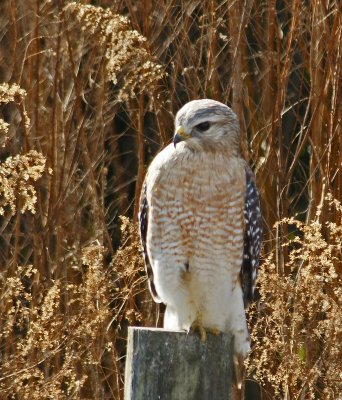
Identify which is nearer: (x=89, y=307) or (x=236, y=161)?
(x=236, y=161)

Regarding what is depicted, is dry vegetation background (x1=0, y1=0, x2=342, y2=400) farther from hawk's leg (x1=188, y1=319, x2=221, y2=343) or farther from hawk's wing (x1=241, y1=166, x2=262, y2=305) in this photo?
hawk's leg (x1=188, y1=319, x2=221, y2=343)

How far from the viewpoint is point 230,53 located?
6.50 meters

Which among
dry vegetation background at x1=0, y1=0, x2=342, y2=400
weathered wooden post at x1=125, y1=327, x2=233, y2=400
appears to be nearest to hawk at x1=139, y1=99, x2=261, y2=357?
dry vegetation background at x1=0, y1=0, x2=342, y2=400

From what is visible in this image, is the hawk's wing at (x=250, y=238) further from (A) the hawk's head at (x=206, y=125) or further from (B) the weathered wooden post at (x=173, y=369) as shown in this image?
(B) the weathered wooden post at (x=173, y=369)

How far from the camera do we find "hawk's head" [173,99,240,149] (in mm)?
4426

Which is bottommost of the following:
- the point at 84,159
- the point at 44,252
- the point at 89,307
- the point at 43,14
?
the point at 89,307

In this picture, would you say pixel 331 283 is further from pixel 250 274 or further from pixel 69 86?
pixel 69 86

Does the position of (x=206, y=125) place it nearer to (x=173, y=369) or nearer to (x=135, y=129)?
(x=173, y=369)

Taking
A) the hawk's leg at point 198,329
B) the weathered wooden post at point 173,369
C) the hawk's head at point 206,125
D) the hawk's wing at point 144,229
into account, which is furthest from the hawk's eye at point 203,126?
the weathered wooden post at point 173,369

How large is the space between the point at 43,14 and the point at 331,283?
102 inches

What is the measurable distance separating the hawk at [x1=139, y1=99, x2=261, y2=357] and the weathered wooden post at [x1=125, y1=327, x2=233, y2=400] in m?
1.11

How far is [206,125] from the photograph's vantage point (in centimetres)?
455

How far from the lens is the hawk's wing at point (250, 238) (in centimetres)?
472

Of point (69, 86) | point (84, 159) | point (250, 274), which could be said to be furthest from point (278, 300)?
point (69, 86)
